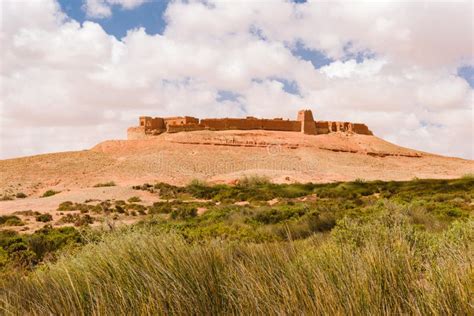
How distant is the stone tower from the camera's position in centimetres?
9362

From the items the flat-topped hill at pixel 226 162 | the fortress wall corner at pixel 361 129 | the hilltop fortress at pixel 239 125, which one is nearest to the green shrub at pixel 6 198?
the flat-topped hill at pixel 226 162

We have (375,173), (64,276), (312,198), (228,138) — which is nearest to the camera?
(64,276)

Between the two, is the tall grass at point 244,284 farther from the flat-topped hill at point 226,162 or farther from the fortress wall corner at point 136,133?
the fortress wall corner at point 136,133

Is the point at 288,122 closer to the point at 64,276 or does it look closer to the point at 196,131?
the point at 196,131

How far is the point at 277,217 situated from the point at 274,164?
51.9m

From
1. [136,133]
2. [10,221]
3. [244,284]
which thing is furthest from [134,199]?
[136,133]

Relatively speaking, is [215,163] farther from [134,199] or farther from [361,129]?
[361,129]

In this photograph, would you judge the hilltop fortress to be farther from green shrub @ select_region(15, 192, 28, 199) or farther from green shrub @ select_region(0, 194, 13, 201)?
green shrub @ select_region(0, 194, 13, 201)

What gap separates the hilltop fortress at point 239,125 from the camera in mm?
86094

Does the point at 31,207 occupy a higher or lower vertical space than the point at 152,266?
lower

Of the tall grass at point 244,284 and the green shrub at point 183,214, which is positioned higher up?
the tall grass at point 244,284

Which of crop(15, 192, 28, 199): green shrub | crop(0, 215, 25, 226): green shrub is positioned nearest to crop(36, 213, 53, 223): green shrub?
crop(0, 215, 25, 226): green shrub

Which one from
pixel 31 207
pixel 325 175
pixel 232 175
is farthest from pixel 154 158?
pixel 31 207

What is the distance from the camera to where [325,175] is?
60281 mm
